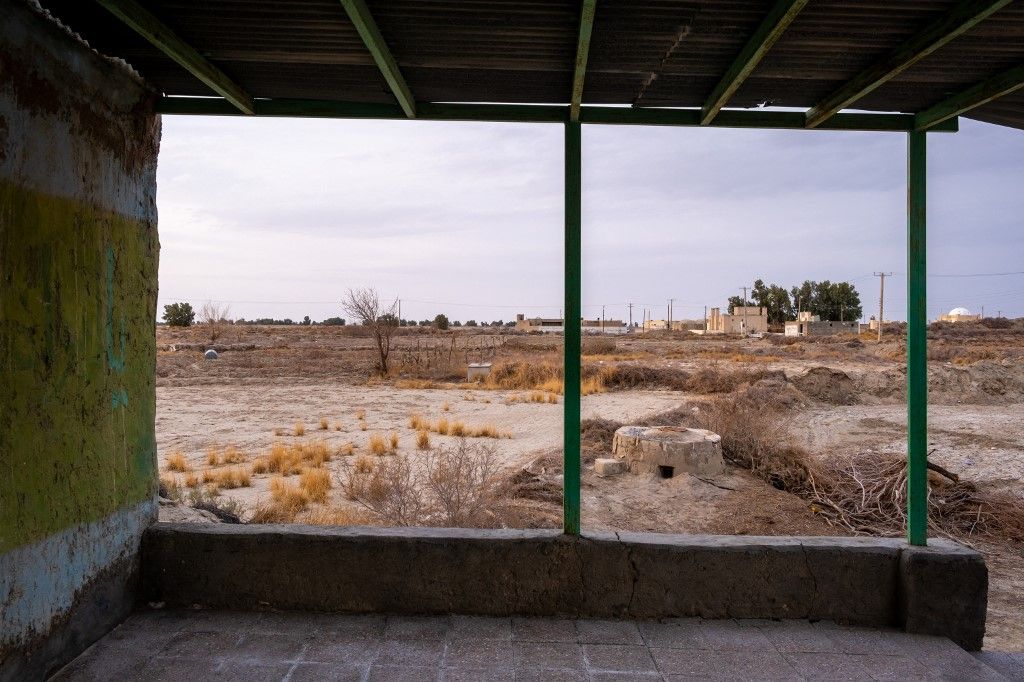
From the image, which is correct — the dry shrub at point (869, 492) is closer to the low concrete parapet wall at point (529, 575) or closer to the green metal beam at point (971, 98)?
the low concrete parapet wall at point (529, 575)

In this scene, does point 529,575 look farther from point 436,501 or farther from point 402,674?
point 436,501

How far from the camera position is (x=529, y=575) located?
362 centimetres

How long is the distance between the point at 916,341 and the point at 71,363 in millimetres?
4538

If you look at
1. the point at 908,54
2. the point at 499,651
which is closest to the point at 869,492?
the point at 908,54

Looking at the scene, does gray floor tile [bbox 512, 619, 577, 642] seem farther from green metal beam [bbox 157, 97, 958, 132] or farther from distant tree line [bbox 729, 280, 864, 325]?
distant tree line [bbox 729, 280, 864, 325]

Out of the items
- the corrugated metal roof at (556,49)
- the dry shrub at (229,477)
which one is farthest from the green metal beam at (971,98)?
the dry shrub at (229,477)

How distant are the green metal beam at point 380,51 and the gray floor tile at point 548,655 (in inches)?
118

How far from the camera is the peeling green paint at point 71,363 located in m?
2.70

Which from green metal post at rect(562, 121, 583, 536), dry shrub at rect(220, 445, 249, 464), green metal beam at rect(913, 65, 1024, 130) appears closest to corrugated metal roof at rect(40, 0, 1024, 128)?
green metal beam at rect(913, 65, 1024, 130)

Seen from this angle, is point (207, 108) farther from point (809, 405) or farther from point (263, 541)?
point (809, 405)

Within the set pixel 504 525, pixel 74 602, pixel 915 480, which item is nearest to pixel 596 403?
pixel 504 525

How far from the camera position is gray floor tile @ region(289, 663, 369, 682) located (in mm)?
2893

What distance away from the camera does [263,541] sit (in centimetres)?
366

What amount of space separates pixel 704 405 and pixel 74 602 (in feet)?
40.6
